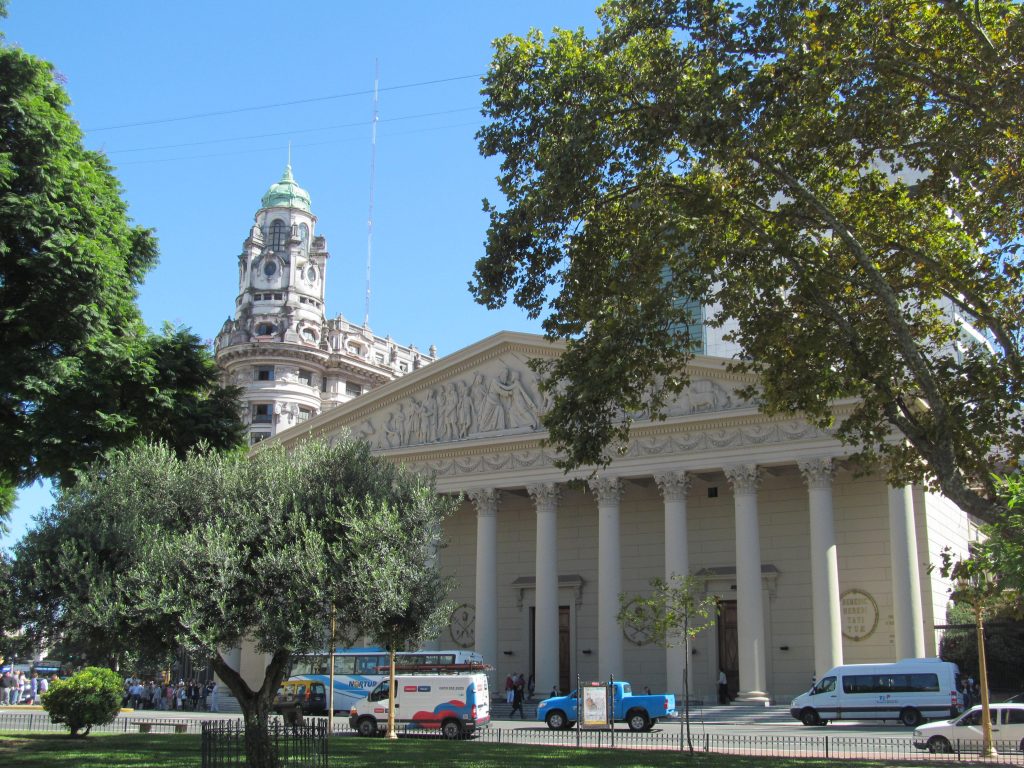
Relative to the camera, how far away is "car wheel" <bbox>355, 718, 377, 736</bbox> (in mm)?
34094

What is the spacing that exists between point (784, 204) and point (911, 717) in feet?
63.1

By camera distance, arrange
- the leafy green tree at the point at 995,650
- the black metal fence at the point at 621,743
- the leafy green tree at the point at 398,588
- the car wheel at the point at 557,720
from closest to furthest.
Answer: the black metal fence at the point at 621,743 < the leafy green tree at the point at 398,588 < the car wheel at the point at 557,720 < the leafy green tree at the point at 995,650

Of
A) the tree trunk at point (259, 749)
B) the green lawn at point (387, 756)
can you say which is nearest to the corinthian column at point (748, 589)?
the green lawn at point (387, 756)

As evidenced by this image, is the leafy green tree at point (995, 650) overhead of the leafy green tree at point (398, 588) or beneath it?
beneath

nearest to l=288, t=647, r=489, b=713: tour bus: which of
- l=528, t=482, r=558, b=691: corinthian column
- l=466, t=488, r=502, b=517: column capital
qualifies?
l=528, t=482, r=558, b=691: corinthian column

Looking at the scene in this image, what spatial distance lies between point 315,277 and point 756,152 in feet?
247

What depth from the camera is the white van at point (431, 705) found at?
107 feet

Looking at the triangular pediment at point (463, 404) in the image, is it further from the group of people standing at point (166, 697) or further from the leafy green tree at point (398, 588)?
the leafy green tree at point (398, 588)

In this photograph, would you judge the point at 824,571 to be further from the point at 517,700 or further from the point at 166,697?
the point at 166,697

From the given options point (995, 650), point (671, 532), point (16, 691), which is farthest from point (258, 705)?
point (16, 691)

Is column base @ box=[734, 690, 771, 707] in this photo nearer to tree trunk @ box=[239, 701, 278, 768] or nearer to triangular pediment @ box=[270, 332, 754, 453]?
triangular pediment @ box=[270, 332, 754, 453]

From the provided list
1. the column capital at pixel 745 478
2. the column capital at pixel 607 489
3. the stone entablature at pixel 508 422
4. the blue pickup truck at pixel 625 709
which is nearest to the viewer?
the blue pickup truck at pixel 625 709

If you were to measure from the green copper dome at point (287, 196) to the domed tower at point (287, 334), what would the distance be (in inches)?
3.5

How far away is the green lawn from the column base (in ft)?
43.4
